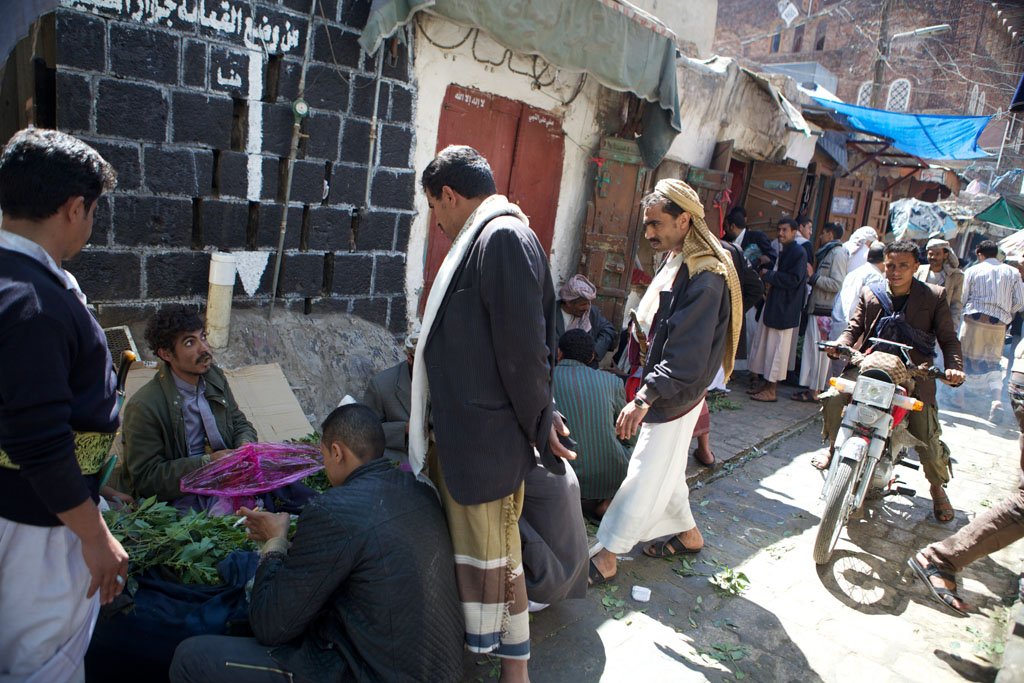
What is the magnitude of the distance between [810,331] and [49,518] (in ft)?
26.4

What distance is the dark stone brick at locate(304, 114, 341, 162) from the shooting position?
4.73m

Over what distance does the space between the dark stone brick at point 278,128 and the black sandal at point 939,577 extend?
470cm

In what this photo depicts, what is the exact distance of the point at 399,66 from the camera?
5.14m

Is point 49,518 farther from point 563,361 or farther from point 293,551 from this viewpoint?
point 563,361

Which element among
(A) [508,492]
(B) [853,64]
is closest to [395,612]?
(A) [508,492]

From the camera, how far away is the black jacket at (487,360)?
2.19m

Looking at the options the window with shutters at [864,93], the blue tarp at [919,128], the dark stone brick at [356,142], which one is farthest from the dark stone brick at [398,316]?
the window with shutters at [864,93]

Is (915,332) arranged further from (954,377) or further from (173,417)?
(173,417)

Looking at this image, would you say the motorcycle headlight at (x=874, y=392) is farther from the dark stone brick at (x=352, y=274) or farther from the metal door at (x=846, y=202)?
the metal door at (x=846, y=202)

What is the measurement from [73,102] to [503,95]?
3497mm

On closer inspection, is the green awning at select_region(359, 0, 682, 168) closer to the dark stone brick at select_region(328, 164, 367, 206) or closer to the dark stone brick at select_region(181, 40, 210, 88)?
the dark stone brick at select_region(328, 164, 367, 206)

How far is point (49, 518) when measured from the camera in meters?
1.83

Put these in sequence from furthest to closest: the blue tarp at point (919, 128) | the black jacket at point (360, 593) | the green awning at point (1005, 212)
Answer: the green awning at point (1005, 212) → the blue tarp at point (919, 128) → the black jacket at point (360, 593)

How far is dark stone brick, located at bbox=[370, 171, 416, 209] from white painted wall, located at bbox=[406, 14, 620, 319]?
0.11 metres
